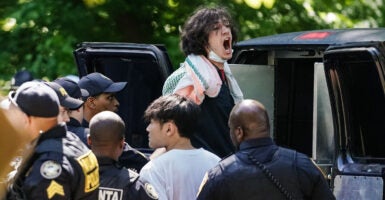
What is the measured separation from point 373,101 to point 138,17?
4.39m

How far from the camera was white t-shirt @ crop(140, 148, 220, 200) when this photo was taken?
545 centimetres

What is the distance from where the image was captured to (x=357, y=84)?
630 centimetres

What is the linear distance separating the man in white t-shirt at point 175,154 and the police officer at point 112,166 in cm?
20

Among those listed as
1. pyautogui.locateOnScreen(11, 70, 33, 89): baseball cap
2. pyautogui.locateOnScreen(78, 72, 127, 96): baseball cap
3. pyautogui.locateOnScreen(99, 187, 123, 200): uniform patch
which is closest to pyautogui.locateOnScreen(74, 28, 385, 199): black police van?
pyautogui.locateOnScreen(78, 72, 127, 96): baseball cap

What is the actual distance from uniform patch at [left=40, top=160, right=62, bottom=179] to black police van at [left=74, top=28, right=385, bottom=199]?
232 cm

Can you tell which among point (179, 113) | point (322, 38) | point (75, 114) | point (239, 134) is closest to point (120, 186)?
point (239, 134)

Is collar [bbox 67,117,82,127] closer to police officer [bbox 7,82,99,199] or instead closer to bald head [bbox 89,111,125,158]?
bald head [bbox 89,111,125,158]

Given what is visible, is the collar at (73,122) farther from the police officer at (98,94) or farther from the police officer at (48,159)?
the police officer at (48,159)

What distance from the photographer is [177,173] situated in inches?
216

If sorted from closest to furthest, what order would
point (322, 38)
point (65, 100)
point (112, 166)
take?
point (112, 166) → point (65, 100) → point (322, 38)

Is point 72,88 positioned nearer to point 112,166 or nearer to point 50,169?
point 112,166

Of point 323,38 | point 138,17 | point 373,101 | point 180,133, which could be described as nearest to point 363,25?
point 138,17

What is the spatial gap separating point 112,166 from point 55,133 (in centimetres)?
84

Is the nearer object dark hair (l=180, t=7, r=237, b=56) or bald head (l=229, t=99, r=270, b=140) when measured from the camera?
bald head (l=229, t=99, r=270, b=140)
